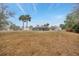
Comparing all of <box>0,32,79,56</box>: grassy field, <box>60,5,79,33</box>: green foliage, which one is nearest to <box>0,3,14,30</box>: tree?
<box>0,32,79,56</box>: grassy field

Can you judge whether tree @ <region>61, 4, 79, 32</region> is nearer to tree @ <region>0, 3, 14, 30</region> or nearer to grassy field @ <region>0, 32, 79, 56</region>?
grassy field @ <region>0, 32, 79, 56</region>

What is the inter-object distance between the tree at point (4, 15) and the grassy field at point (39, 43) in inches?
3.7

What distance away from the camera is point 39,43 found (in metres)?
1.96

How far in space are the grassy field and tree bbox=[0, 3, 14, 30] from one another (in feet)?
0.31

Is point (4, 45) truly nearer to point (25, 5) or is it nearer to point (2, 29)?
point (2, 29)

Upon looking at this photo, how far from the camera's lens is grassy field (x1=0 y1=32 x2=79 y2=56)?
6.35 feet

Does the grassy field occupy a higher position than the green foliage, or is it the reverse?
the green foliage

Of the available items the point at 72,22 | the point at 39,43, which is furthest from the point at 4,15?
the point at 72,22

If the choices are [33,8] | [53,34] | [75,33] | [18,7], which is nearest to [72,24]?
[75,33]

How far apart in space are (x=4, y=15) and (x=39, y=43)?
464 millimetres

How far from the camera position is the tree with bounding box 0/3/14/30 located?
76.8 inches

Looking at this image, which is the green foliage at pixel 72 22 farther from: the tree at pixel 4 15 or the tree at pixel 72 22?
the tree at pixel 4 15

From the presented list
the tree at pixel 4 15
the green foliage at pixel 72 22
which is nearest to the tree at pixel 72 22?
the green foliage at pixel 72 22

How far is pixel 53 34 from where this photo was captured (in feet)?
6.48
